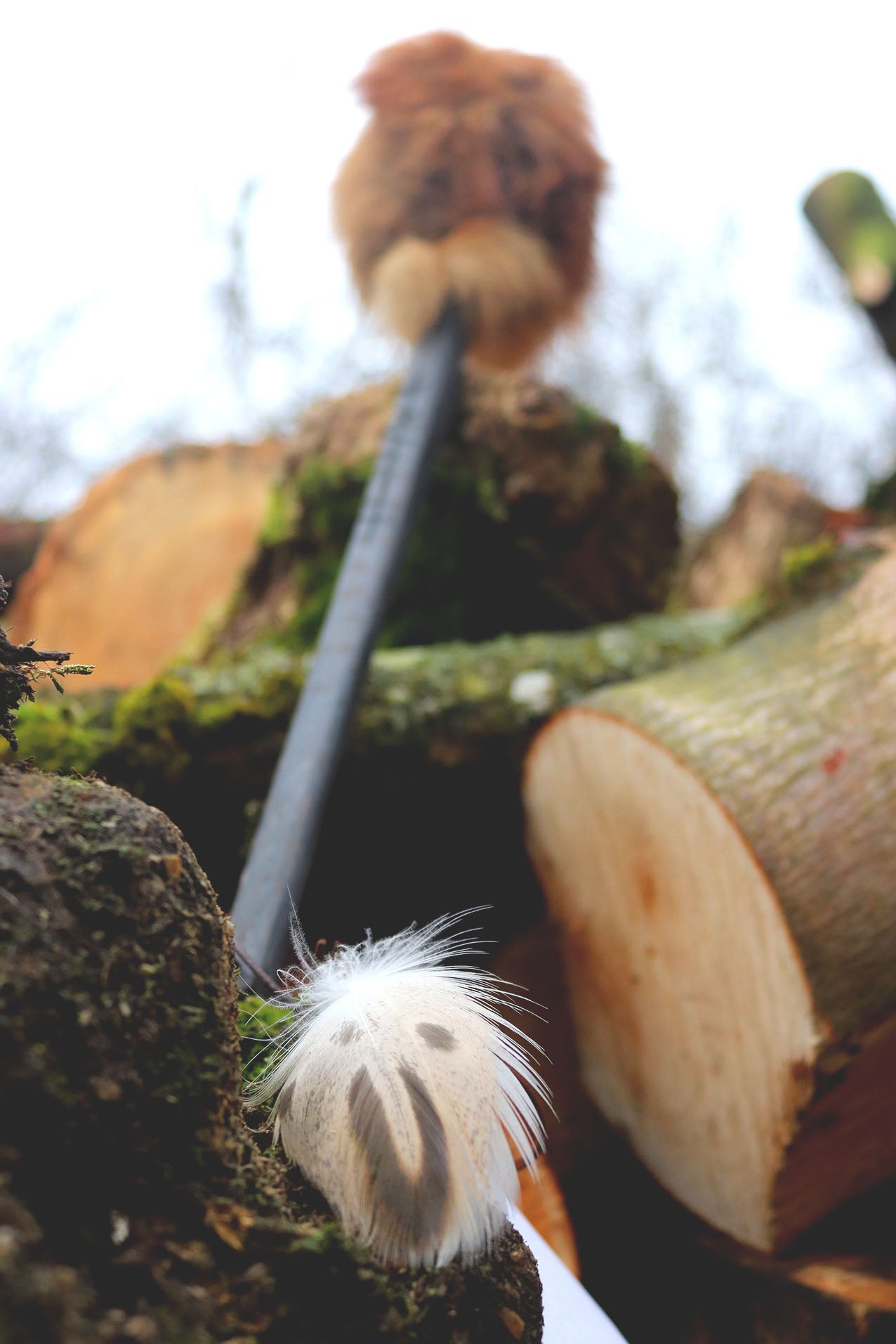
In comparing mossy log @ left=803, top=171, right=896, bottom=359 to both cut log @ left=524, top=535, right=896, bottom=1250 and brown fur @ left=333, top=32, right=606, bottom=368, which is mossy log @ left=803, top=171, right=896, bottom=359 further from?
cut log @ left=524, top=535, right=896, bottom=1250

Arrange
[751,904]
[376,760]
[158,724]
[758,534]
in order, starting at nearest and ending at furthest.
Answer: [751,904]
[158,724]
[376,760]
[758,534]

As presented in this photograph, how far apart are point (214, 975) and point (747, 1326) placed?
94cm

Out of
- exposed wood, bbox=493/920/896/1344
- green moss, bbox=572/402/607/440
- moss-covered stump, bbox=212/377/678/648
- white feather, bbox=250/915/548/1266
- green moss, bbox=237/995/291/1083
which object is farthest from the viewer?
green moss, bbox=572/402/607/440

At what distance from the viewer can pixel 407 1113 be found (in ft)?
1.51

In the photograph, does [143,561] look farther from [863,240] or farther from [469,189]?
[863,240]

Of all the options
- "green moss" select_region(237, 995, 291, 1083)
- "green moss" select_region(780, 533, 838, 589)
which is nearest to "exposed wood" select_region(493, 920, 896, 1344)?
"green moss" select_region(237, 995, 291, 1083)

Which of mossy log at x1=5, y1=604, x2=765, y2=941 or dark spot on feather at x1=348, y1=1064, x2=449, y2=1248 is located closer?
dark spot on feather at x1=348, y1=1064, x2=449, y2=1248

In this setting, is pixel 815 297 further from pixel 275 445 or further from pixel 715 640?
pixel 715 640

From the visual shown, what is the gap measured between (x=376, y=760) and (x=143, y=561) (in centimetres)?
134

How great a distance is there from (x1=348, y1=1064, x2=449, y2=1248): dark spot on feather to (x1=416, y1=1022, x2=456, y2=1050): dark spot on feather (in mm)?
32

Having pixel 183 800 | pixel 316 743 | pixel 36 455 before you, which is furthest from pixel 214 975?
pixel 36 455

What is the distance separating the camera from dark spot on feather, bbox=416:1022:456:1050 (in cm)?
49

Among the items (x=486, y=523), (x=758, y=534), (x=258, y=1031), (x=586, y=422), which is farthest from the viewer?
(x=758, y=534)

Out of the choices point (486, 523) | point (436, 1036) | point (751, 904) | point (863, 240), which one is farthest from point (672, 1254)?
point (863, 240)
